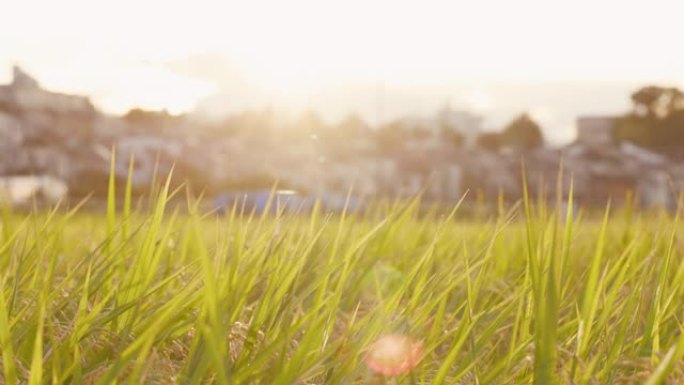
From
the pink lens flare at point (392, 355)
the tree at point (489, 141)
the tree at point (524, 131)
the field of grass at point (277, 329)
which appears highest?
the field of grass at point (277, 329)

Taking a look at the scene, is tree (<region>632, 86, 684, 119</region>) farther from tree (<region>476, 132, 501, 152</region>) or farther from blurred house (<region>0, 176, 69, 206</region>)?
blurred house (<region>0, 176, 69, 206</region>)

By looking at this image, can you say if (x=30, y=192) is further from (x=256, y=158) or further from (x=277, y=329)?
(x=256, y=158)

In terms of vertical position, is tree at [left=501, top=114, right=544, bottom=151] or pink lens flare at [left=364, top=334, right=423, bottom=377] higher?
pink lens flare at [left=364, top=334, right=423, bottom=377]

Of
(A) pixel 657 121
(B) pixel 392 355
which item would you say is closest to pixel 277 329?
(B) pixel 392 355

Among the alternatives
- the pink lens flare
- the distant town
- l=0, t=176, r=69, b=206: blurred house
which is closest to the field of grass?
the pink lens flare

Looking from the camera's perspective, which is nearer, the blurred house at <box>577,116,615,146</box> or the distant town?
the distant town

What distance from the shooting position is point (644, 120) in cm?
6700


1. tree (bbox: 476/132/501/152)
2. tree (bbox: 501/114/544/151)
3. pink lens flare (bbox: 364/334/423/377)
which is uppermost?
pink lens flare (bbox: 364/334/423/377)

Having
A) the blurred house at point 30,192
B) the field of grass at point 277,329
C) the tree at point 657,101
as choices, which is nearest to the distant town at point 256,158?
the tree at point 657,101

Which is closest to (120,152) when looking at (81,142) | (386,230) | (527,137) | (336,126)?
(81,142)

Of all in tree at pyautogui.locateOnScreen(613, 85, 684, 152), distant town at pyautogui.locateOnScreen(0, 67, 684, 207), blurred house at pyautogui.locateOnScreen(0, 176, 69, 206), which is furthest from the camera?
tree at pyautogui.locateOnScreen(613, 85, 684, 152)

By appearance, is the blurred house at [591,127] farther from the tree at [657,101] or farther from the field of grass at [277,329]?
the field of grass at [277,329]

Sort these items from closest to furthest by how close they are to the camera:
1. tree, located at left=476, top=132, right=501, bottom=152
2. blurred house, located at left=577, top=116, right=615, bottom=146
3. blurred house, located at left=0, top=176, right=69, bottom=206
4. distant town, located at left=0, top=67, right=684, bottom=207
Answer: blurred house, located at left=0, top=176, right=69, bottom=206
distant town, located at left=0, top=67, right=684, bottom=207
tree, located at left=476, top=132, right=501, bottom=152
blurred house, located at left=577, top=116, right=615, bottom=146

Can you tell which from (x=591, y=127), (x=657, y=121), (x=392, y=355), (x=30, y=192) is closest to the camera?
(x=392, y=355)
